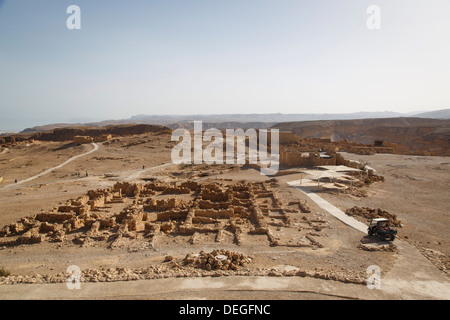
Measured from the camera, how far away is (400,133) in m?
69.6

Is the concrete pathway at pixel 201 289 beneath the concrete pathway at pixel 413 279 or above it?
above

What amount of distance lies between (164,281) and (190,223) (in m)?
5.46

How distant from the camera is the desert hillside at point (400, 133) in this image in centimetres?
5503

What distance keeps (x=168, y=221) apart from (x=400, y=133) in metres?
72.4

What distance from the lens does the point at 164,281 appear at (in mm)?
7840

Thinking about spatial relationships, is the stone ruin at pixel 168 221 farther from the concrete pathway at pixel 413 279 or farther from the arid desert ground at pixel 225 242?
the concrete pathway at pixel 413 279

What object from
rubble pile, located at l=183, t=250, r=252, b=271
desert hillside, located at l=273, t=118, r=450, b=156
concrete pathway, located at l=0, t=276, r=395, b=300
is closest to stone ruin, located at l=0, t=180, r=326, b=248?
rubble pile, located at l=183, t=250, r=252, b=271
